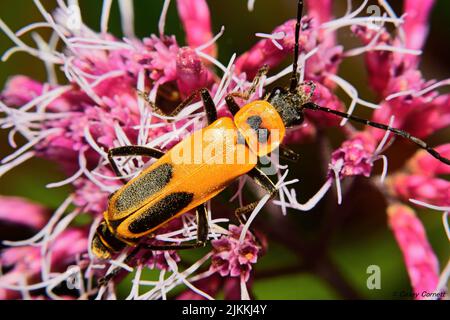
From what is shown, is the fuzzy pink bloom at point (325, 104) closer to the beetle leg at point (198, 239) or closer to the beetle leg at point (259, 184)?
the beetle leg at point (259, 184)

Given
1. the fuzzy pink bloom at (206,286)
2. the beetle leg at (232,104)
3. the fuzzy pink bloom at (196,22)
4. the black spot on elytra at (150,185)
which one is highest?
the fuzzy pink bloom at (196,22)

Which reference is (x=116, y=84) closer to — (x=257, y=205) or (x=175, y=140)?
(x=175, y=140)

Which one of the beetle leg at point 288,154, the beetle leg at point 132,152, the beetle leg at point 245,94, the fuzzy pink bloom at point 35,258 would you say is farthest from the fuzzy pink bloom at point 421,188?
the fuzzy pink bloom at point 35,258

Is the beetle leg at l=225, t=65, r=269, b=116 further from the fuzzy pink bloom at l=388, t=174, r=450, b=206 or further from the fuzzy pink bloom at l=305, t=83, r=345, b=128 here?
the fuzzy pink bloom at l=388, t=174, r=450, b=206

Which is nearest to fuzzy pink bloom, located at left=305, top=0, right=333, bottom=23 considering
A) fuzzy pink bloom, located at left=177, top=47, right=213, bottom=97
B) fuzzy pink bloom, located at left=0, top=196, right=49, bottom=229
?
fuzzy pink bloom, located at left=177, top=47, right=213, bottom=97

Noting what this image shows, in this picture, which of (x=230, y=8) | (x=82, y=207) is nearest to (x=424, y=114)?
(x=230, y=8)

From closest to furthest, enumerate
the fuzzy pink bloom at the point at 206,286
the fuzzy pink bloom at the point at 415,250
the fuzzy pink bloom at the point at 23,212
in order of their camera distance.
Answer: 1. the fuzzy pink bloom at the point at 415,250
2. the fuzzy pink bloom at the point at 206,286
3. the fuzzy pink bloom at the point at 23,212

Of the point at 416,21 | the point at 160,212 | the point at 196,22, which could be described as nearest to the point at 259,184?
Result: the point at 160,212
